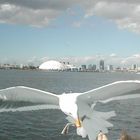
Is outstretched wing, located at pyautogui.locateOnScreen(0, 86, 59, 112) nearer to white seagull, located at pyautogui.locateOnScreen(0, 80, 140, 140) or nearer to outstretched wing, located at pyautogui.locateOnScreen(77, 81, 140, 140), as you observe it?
white seagull, located at pyautogui.locateOnScreen(0, 80, 140, 140)

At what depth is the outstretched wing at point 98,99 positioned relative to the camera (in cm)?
1512

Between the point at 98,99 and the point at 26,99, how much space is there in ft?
9.53

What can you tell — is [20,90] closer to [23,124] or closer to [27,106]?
[27,106]

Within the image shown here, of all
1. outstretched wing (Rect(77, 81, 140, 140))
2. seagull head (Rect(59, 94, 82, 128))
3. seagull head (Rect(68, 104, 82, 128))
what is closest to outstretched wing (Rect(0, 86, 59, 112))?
seagull head (Rect(59, 94, 82, 128))

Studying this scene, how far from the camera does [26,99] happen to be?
16094 mm

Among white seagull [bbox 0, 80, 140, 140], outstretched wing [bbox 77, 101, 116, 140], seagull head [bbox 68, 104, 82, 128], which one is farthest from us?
outstretched wing [bbox 77, 101, 116, 140]

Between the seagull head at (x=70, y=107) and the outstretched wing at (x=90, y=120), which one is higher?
the seagull head at (x=70, y=107)

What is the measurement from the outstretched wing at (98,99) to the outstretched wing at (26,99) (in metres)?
1.25

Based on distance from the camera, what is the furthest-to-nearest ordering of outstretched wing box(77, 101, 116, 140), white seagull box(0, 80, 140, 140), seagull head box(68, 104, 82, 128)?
outstretched wing box(77, 101, 116, 140) < white seagull box(0, 80, 140, 140) < seagull head box(68, 104, 82, 128)

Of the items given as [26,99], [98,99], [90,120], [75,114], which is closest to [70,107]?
[75,114]

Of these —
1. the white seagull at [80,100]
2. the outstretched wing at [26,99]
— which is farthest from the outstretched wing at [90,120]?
the outstretched wing at [26,99]

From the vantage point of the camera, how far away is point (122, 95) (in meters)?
16.5

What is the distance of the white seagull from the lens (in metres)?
14.7

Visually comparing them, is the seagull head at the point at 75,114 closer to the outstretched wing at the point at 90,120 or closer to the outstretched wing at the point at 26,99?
the outstretched wing at the point at 90,120
